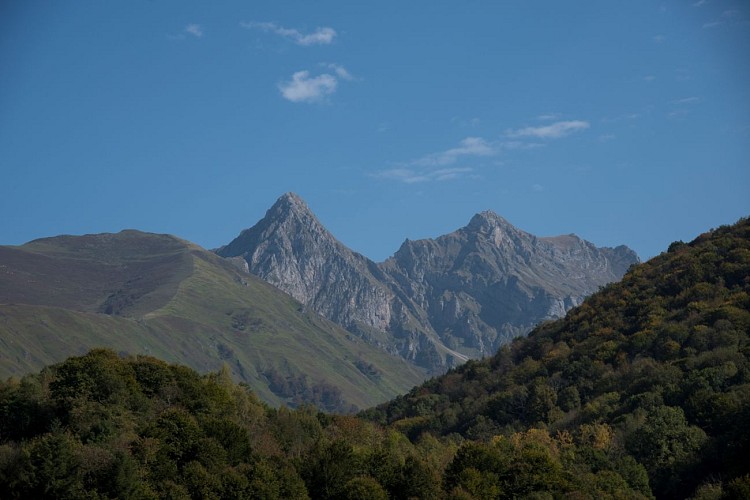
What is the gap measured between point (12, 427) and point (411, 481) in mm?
44732

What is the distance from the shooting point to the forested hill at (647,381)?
104 metres

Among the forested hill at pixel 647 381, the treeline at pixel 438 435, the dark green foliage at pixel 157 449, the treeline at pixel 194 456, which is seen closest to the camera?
the dark green foliage at pixel 157 449

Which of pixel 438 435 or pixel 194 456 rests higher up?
pixel 194 456

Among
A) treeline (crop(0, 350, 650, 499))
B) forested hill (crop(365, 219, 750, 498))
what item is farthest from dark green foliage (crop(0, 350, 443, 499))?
forested hill (crop(365, 219, 750, 498))

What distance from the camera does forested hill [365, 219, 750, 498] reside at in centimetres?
10431

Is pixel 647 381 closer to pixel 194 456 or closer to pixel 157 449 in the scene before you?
pixel 194 456

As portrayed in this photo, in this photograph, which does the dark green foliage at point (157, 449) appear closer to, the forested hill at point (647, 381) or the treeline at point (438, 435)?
the treeline at point (438, 435)

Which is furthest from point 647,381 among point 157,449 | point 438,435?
point 157,449

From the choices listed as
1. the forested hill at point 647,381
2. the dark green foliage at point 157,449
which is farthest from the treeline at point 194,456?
the forested hill at point 647,381

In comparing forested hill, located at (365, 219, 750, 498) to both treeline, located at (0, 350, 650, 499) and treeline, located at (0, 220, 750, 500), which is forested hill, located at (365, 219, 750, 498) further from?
treeline, located at (0, 350, 650, 499)

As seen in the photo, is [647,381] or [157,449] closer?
[157,449]

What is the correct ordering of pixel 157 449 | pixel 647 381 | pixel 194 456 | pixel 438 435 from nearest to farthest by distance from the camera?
pixel 157 449 < pixel 194 456 < pixel 647 381 < pixel 438 435

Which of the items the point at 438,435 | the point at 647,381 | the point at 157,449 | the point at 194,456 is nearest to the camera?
the point at 157,449

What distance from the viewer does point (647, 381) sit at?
127375 mm
